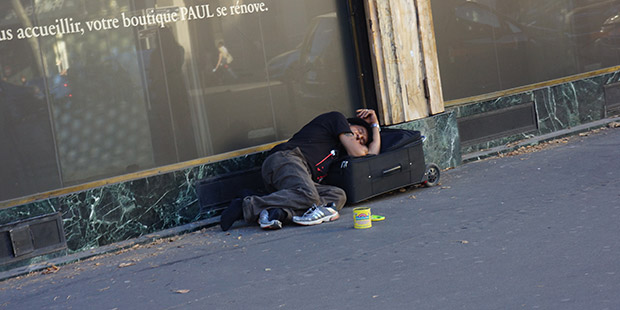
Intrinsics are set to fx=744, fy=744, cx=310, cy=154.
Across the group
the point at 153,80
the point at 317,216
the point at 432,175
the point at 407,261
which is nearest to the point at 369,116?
the point at 432,175

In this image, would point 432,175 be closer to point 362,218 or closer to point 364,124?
point 364,124

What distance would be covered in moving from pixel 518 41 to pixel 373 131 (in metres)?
3.10

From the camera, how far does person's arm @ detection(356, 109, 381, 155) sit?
7.04 m

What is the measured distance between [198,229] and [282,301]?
2.73 meters

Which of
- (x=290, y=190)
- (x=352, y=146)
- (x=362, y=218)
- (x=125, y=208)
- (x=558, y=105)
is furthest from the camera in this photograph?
(x=558, y=105)

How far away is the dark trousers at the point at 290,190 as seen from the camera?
647 cm

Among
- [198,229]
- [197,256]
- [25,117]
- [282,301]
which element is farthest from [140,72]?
[282,301]

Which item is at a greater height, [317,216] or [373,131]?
[373,131]

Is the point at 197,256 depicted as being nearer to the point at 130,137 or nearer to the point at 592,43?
the point at 130,137

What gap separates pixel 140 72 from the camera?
693cm

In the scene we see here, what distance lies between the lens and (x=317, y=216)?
6.36m

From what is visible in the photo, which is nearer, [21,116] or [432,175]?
[21,116]

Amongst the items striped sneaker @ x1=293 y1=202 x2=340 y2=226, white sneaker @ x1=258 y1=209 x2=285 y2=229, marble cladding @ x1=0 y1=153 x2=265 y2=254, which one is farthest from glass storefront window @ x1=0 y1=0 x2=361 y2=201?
striped sneaker @ x1=293 y1=202 x2=340 y2=226

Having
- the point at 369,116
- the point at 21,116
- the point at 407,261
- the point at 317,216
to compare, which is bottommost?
the point at 407,261
